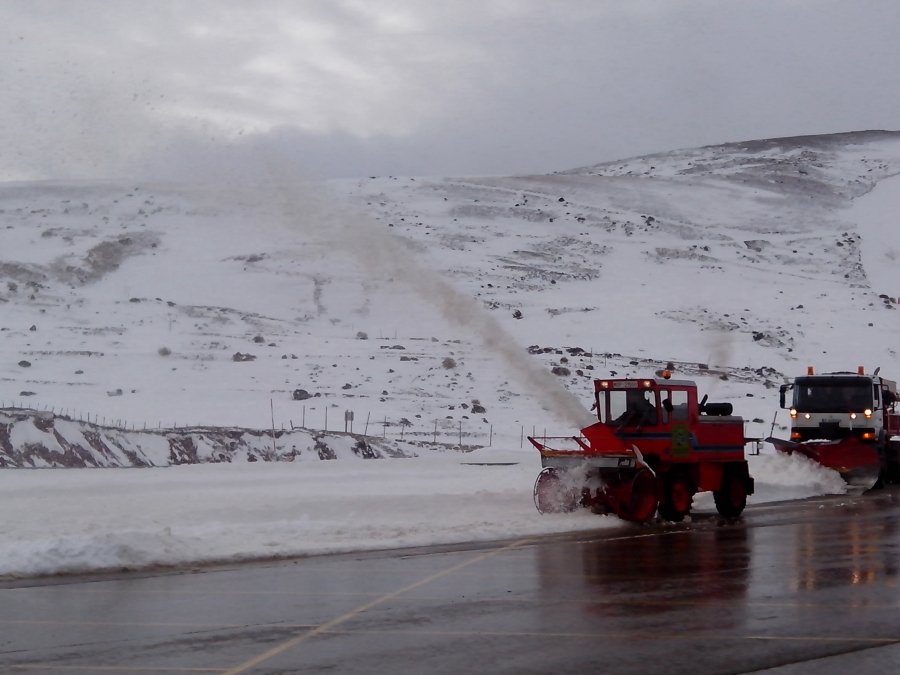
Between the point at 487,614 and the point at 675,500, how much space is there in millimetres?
10910

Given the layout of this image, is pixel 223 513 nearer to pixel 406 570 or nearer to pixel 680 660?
pixel 406 570

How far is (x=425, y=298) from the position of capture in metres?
39.9

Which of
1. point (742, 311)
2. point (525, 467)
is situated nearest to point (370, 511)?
point (525, 467)

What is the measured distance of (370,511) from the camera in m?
21.8

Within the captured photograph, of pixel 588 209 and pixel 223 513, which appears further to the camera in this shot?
pixel 588 209

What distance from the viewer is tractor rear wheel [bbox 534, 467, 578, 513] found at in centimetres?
2122

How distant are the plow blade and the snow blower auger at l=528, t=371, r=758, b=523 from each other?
8177 mm

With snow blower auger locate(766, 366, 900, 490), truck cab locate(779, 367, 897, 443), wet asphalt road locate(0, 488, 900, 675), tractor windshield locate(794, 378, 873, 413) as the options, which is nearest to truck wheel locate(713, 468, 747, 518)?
wet asphalt road locate(0, 488, 900, 675)

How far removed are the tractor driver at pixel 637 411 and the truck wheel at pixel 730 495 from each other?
261 centimetres

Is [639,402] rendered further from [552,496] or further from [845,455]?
[845,455]

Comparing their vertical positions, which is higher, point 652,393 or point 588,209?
point 588,209

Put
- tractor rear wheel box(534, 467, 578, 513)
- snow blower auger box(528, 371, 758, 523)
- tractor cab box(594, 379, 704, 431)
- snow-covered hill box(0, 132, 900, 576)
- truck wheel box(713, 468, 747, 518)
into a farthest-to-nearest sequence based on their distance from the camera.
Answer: truck wheel box(713, 468, 747, 518) → snow-covered hill box(0, 132, 900, 576) → tractor cab box(594, 379, 704, 431) → tractor rear wheel box(534, 467, 578, 513) → snow blower auger box(528, 371, 758, 523)

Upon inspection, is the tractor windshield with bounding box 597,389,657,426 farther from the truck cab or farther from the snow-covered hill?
the truck cab

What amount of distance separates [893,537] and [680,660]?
436 inches
